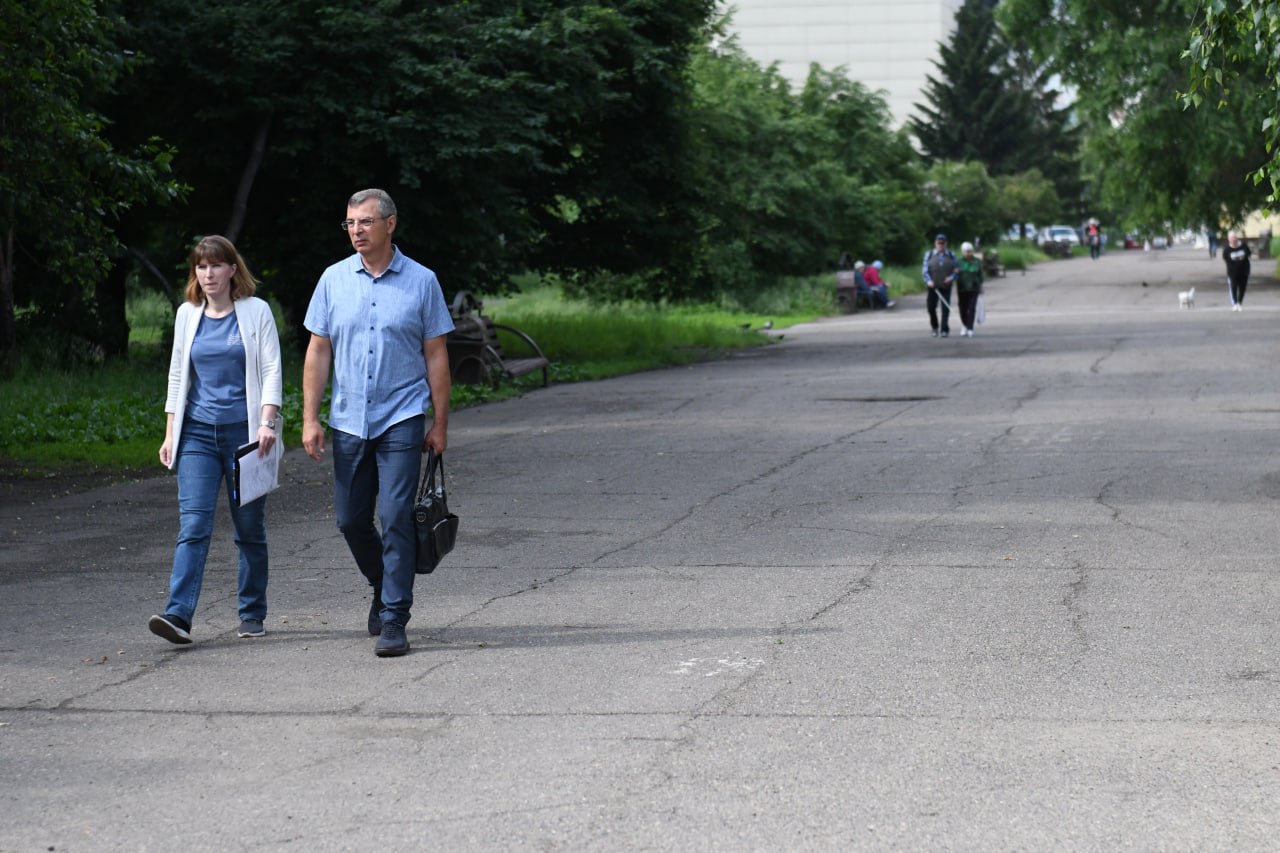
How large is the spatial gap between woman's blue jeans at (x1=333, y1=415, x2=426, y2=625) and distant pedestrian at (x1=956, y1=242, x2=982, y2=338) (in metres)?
24.9

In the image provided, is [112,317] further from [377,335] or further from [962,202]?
[962,202]

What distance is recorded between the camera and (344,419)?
7.37m

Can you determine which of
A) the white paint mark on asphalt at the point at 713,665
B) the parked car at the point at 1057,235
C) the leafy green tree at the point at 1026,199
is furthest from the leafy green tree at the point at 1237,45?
the parked car at the point at 1057,235

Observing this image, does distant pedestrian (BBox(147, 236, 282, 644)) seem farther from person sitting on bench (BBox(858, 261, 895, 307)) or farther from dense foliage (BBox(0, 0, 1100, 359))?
person sitting on bench (BBox(858, 261, 895, 307))

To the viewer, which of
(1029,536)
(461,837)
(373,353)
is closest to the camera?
(461,837)

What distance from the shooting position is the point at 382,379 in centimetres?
735

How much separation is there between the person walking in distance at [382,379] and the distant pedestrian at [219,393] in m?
0.34

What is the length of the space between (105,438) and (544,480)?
5.00 metres

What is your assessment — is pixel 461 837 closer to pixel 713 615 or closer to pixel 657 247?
pixel 713 615

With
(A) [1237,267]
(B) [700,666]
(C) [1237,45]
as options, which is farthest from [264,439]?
(A) [1237,267]

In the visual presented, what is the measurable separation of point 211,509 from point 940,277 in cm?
2579

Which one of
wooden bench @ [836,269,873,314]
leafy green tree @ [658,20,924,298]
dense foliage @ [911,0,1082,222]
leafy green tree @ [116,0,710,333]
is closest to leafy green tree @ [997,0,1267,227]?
leafy green tree @ [658,20,924,298]

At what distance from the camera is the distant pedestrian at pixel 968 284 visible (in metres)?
31.8

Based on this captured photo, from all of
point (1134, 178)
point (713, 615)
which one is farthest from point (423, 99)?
point (1134, 178)
